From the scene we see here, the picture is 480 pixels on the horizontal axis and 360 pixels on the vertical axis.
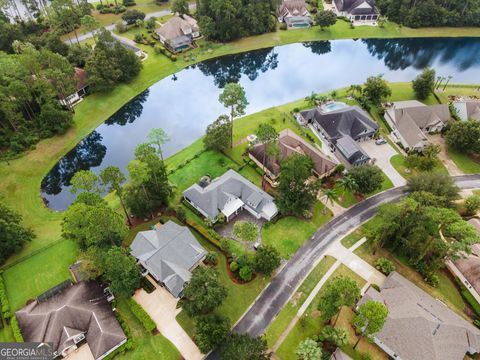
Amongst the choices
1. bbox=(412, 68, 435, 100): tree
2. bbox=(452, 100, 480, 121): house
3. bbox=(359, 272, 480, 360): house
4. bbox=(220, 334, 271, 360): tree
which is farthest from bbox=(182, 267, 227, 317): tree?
bbox=(412, 68, 435, 100): tree

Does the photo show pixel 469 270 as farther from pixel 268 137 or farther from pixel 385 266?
pixel 268 137

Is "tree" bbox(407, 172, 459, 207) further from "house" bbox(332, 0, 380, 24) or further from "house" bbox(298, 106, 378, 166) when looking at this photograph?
"house" bbox(332, 0, 380, 24)

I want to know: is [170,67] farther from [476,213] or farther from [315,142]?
[476,213]

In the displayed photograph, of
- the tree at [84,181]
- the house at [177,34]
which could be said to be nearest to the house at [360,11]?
the house at [177,34]

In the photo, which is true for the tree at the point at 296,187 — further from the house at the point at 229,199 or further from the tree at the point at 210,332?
the tree at the point at 210,332

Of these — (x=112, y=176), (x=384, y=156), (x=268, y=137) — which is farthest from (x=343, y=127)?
(x=112, y=176)

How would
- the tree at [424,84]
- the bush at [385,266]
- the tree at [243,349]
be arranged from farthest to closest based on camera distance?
the tree at [424,84], the bush at [385,266], the tree at [243,349]
